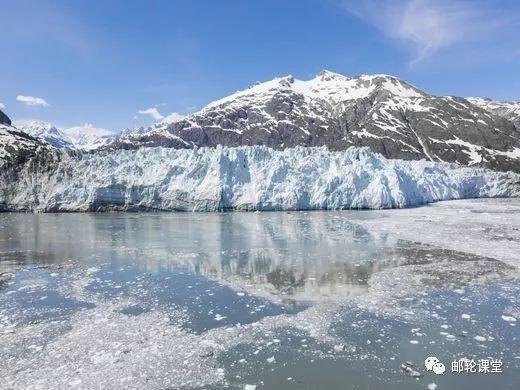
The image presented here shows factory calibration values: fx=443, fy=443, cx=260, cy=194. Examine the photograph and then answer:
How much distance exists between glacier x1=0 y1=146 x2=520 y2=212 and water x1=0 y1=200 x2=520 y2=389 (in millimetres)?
18080

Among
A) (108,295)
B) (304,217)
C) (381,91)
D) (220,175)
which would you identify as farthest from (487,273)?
(381,91)

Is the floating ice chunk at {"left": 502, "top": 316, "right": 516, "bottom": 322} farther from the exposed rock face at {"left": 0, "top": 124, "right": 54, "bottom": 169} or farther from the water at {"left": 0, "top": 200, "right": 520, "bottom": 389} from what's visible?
the exposed rock face at {"left": 0, "top": 124, "right": 54, "bottom": 169}

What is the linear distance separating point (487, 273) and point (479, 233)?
9893 mm

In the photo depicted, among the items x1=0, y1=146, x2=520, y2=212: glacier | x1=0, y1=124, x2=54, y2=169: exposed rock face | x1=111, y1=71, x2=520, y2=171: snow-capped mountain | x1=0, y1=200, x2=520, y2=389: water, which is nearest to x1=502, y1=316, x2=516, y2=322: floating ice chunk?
x1=0, y1=200, x2=520, y2=389: water

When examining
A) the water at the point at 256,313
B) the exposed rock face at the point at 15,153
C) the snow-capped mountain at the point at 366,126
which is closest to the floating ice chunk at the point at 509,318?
the water at the point at 256,313

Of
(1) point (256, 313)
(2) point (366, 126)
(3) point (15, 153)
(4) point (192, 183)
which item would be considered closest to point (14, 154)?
(3) point (15, 153)

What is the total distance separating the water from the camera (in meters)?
7.36

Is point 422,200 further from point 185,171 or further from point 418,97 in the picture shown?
point 418,97

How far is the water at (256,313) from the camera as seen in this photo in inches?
290

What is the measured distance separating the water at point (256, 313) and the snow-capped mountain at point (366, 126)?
387ft

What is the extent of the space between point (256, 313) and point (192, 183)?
96.4 ft

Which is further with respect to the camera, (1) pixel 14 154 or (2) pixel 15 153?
(2) pixel 15 153

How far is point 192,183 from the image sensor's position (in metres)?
38.9

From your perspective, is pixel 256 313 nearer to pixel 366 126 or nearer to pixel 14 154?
pixel 14 154
